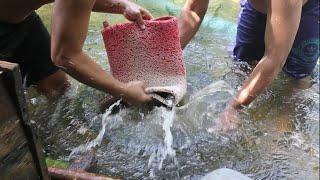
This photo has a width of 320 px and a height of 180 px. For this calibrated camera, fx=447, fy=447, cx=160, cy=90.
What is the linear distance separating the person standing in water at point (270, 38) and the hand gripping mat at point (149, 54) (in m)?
0.48

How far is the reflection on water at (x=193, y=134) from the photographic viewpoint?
2.66 meters

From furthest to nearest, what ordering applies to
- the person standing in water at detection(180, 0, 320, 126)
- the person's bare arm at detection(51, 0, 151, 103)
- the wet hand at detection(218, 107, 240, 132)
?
the wet hand at detection(218, 107, 240, 132), the person standing in water at detection(180, 0, 320, 126), the person's bare arm at detection(51, 0, 151, 103)

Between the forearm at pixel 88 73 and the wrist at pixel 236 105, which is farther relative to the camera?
the wrist at pixel 236 105

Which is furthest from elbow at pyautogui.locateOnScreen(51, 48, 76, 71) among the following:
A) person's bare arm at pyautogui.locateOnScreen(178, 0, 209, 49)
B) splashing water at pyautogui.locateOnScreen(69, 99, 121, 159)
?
person's bare arm at pyautogui.locateOnScreen(178, 0, 209, 49)

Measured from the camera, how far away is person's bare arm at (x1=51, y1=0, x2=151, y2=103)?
214 cm

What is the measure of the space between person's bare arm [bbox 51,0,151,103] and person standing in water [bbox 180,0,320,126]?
71 centimetres

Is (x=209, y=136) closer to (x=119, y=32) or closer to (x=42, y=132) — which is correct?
(x=119, y=32)

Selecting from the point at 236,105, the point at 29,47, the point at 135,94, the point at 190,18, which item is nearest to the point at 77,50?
the point at 135,94

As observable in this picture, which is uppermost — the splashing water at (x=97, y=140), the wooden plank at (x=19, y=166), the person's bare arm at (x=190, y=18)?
the wooden plank at (x=19, y=166)

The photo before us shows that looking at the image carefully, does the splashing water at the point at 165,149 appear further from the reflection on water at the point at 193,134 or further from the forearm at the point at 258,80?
the forearm at the point at 258,80

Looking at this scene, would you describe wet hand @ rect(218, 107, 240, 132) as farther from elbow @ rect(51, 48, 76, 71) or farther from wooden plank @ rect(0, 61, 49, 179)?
wooden plank @ rect(0, 61, 49, 179)

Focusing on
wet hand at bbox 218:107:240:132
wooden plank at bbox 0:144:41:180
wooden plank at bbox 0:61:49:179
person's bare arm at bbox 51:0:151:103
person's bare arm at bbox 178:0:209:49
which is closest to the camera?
wooden plank at bbox 0:61:49:179

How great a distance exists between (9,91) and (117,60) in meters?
1.04

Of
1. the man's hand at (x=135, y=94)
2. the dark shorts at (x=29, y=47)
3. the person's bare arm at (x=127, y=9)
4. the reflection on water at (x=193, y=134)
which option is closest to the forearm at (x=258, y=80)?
the reflection on water at (x=193, y=134)
